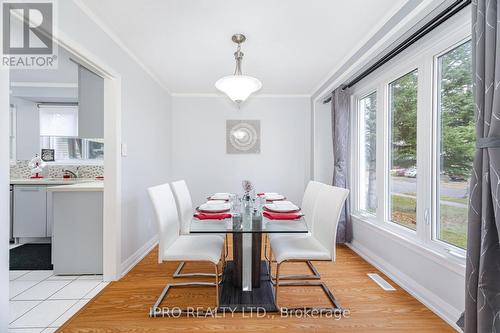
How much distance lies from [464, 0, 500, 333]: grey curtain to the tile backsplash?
4446 mm

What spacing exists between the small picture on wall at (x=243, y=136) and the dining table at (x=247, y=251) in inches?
85.1

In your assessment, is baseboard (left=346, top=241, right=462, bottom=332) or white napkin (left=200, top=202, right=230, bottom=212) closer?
baseboard (left=346, top=241, right=462, bottom=332)

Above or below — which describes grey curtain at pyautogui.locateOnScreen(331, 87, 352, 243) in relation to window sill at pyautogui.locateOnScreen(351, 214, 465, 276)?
above

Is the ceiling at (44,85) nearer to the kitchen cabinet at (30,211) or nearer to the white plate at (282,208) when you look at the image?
the kitchen cabinet at (30,211)

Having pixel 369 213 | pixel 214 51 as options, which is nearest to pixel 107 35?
pixel 214 51

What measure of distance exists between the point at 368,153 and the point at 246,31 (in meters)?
2.09

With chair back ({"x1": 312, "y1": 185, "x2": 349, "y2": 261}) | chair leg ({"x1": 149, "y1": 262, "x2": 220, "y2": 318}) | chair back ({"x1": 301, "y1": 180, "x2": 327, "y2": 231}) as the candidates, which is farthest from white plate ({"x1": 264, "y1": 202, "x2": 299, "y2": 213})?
chair leg ({"x1": 149, "y1": 262, "x2": 220, "y2": 318})

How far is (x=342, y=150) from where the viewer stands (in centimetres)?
326

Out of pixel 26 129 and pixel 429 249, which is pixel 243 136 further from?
pixel 26 129

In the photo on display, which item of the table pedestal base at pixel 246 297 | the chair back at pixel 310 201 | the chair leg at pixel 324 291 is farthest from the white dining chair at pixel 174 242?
the chair back at pixel 310 201

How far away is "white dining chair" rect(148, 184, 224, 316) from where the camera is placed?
6.07 ft

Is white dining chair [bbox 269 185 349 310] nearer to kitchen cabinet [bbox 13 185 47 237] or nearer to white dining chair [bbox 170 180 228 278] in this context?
white dining chair [bbox 170 180 228 278]

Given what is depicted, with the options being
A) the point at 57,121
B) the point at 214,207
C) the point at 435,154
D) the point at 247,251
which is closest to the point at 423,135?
the point at 435,154

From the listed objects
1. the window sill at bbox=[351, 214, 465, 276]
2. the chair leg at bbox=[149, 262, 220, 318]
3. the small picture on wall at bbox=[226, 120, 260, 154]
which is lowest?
the chair leg at bbox=[149, 262, 220, 318]
